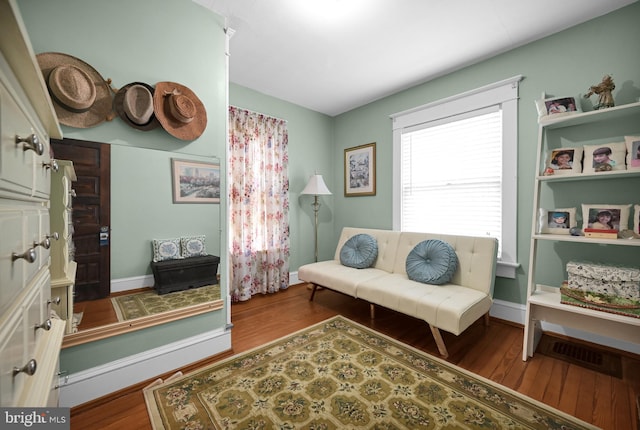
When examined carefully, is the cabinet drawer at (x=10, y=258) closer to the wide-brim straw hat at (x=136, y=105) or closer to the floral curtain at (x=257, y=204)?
the wide-brim straw hat at (x=136, y=105)

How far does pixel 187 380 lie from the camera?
1701 mm

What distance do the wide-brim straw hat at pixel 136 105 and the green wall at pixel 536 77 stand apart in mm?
2690

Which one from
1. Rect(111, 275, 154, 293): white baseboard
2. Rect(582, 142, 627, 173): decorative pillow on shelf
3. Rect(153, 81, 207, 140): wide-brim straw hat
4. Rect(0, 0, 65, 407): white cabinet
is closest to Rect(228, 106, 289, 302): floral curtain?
Rect(153, 81, 207, 140): wide-brim straw hat

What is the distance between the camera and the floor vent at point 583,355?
183cm

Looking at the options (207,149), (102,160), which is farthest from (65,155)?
(207,149)

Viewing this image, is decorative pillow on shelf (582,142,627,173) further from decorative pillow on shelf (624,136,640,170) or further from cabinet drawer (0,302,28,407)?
cabinet drawer (0,302,28,407)

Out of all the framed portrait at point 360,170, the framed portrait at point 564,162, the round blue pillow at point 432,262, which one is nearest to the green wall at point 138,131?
the round blue pillow at point 432,262

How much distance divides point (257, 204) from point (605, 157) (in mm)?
3201

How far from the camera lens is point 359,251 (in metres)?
3.18

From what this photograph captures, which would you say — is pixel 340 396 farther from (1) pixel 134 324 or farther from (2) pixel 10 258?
(2) pixel 10 258

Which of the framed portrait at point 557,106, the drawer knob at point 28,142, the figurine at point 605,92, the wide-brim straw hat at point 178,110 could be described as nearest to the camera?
the drawer knob at point 28,142

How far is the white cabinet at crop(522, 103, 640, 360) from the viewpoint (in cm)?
180

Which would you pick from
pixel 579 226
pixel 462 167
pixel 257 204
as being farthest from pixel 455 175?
pixel 257 204

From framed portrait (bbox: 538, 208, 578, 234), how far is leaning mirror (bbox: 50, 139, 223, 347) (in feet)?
8.23
